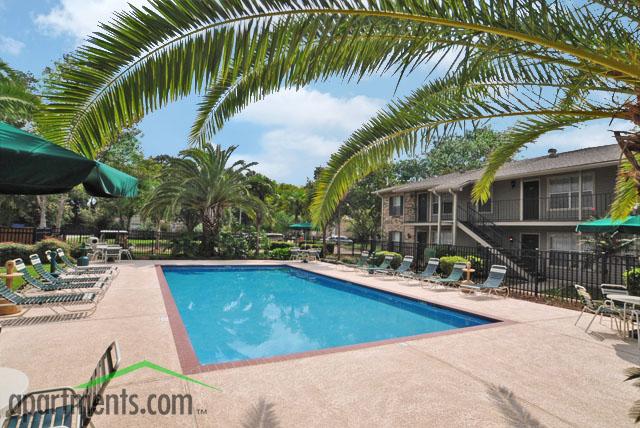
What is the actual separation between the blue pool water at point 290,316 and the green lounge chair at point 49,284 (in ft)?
8.14

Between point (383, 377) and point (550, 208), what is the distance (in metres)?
18.0

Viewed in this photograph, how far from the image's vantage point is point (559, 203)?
18.3m

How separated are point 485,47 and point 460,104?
4.90 feet

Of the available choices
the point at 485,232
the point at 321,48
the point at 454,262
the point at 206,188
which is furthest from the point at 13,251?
the point at 485,232

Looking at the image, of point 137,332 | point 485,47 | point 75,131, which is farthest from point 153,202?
point 485,47

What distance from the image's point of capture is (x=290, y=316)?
10.5 m

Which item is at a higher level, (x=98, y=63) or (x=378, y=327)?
(x=98, y=63)

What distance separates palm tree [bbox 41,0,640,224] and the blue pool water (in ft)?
17.2

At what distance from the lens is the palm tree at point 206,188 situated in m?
21.1

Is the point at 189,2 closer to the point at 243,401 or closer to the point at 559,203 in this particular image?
the point at 243,401

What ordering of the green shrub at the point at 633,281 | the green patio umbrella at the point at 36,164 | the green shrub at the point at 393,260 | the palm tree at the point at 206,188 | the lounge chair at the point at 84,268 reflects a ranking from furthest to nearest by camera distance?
the palm tree at the point at 206,188 → the green shrub at the point at 393,260 → the lounge chair at the point at 84,268 → the green shrub at the point at 633,281 → the green patio umbrella at the point at 36,164

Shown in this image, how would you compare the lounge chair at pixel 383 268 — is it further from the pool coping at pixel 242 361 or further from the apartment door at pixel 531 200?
the apartment door at pixel 531 200

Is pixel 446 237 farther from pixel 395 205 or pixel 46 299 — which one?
pixel 46 299

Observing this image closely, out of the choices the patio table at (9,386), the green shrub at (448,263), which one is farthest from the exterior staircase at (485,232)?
the patio table at (9,386)
